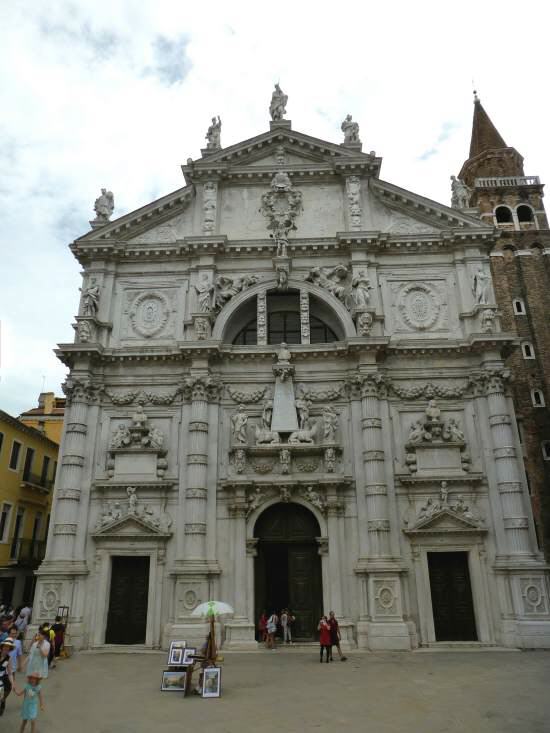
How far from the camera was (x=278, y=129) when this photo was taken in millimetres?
26797

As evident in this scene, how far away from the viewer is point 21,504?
103 ft

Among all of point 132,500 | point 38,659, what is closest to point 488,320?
point 132,500

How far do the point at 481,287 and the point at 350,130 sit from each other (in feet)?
33.1

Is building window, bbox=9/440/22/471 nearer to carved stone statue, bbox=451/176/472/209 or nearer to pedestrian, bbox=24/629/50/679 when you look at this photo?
pedestrian, bbox=24/629/50/679

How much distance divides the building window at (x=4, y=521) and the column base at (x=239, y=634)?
15814 millimetres

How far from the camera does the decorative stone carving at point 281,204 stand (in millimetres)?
25547

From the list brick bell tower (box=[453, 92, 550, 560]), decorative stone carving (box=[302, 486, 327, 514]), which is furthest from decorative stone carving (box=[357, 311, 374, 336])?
brick bell tower (box=[453, 92, 550, 560])

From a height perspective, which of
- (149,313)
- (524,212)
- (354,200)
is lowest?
(149,313)

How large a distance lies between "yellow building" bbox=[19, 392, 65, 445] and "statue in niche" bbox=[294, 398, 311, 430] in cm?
2185

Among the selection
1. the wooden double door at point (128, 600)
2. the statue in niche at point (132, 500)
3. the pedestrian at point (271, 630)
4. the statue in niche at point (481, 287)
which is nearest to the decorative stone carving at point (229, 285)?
the statue in niche at point (132, 500)

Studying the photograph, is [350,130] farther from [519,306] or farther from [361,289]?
[519,306]

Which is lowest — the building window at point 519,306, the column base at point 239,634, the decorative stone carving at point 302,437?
the column base at point 239,634

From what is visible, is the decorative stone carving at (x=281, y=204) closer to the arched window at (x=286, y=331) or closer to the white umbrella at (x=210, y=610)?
the arched window at (x=286, y=331)

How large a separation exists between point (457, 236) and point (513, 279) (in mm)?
12848
